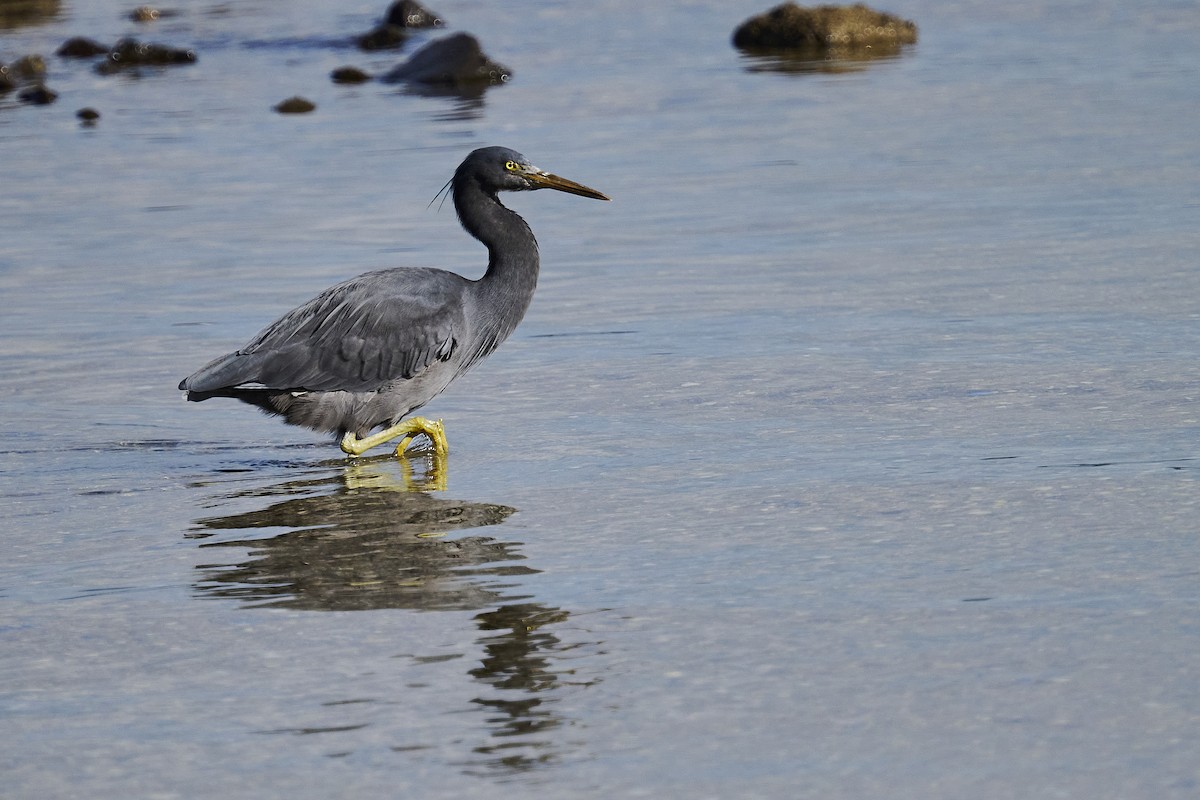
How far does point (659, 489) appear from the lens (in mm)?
7941

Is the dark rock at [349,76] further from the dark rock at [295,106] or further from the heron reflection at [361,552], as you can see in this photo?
the heron reflection at [361,552]

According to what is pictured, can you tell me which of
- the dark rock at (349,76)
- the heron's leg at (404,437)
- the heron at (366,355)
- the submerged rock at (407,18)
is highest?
the submerged rock at (407,18)

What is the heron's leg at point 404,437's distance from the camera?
893 cm

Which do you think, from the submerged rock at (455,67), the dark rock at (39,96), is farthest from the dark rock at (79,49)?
the submerged rock at (455,67)

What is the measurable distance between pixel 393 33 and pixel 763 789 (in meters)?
27.1

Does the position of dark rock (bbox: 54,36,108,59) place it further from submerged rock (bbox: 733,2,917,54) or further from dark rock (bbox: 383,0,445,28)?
submerged rock (bbox: 733,2,917,54)

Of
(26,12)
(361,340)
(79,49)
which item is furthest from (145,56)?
(361,340)

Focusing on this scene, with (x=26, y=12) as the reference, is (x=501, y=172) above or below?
below

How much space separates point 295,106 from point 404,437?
13.4 m

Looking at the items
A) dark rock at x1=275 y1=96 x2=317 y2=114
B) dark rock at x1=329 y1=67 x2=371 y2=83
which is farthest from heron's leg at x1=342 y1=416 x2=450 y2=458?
dark rock at x1=329 y1=67 x2=371 y2=83

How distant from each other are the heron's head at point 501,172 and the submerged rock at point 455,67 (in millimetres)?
14488

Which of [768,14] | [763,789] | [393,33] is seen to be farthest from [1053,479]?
[393,33]

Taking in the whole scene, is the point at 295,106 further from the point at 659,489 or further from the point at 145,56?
the point at 659,489

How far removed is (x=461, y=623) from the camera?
635 cm
